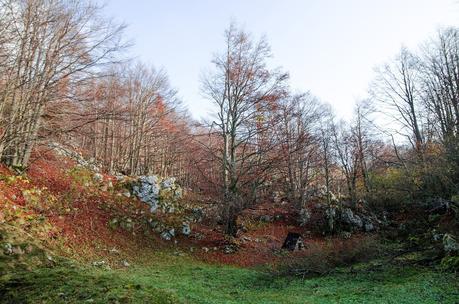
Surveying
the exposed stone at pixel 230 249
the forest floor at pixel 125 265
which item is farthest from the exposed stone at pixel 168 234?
the exposed stone at pixel 230 249

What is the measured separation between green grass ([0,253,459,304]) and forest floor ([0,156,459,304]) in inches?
0.9

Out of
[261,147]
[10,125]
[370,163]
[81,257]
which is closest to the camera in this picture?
[10,125]

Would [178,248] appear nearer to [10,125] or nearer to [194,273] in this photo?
[194,273]

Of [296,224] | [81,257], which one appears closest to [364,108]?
[296,224]

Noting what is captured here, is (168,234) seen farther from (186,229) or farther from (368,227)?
(368,227)

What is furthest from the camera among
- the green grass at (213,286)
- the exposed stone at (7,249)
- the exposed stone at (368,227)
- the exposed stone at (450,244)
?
the exposed stone at (368,227)

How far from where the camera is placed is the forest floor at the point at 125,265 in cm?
570

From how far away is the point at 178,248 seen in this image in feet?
46.9

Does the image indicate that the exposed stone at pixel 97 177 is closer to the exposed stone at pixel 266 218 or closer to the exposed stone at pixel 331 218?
the exposed stone at pixel 266 218

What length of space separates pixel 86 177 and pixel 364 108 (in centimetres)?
2383

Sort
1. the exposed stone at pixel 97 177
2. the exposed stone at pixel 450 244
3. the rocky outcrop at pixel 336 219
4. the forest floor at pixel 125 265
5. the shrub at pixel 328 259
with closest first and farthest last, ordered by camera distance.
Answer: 1. the forest floor at pixel 125 265
2. the exposed stone at pixel 450 244
3. the shrub at pixel 328 259
4. the exposed stone at pixel 97 177
5. the rocky outcrop at pixel 336 219

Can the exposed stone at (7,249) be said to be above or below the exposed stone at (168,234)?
above

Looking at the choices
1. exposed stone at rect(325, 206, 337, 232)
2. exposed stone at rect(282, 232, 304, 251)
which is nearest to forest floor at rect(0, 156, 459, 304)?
exposed stone at rect(282, 232, 304, 251)

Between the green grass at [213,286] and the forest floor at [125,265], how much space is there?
2 cm
